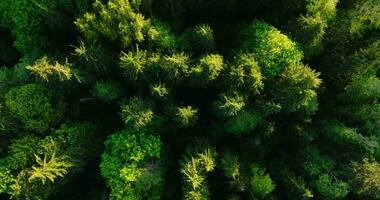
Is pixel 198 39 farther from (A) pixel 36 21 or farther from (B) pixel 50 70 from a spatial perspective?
(A) pixel 36 21

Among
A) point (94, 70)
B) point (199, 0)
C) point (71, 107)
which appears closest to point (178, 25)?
point (199, 0)

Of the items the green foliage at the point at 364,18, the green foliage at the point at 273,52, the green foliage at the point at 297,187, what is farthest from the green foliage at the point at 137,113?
the green foliage at the point at 364,18

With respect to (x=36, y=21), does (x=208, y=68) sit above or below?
below

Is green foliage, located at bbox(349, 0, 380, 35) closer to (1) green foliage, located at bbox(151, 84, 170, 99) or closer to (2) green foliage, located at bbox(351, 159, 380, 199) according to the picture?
(2) green foliage, located at bbox(351, 159, 380, 199)

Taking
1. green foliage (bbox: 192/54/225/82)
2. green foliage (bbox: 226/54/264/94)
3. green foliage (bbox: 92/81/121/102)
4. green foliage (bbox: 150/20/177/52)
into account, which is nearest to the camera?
green foliage (bbox: 192/54/225/82)

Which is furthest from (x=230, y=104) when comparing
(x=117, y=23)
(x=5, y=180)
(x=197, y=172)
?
(x=5, y=180)

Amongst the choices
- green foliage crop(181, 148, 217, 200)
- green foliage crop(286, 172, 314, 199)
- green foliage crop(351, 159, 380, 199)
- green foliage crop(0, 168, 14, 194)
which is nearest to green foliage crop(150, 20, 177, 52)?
green foliage crop(181, 148, 217, 200)
